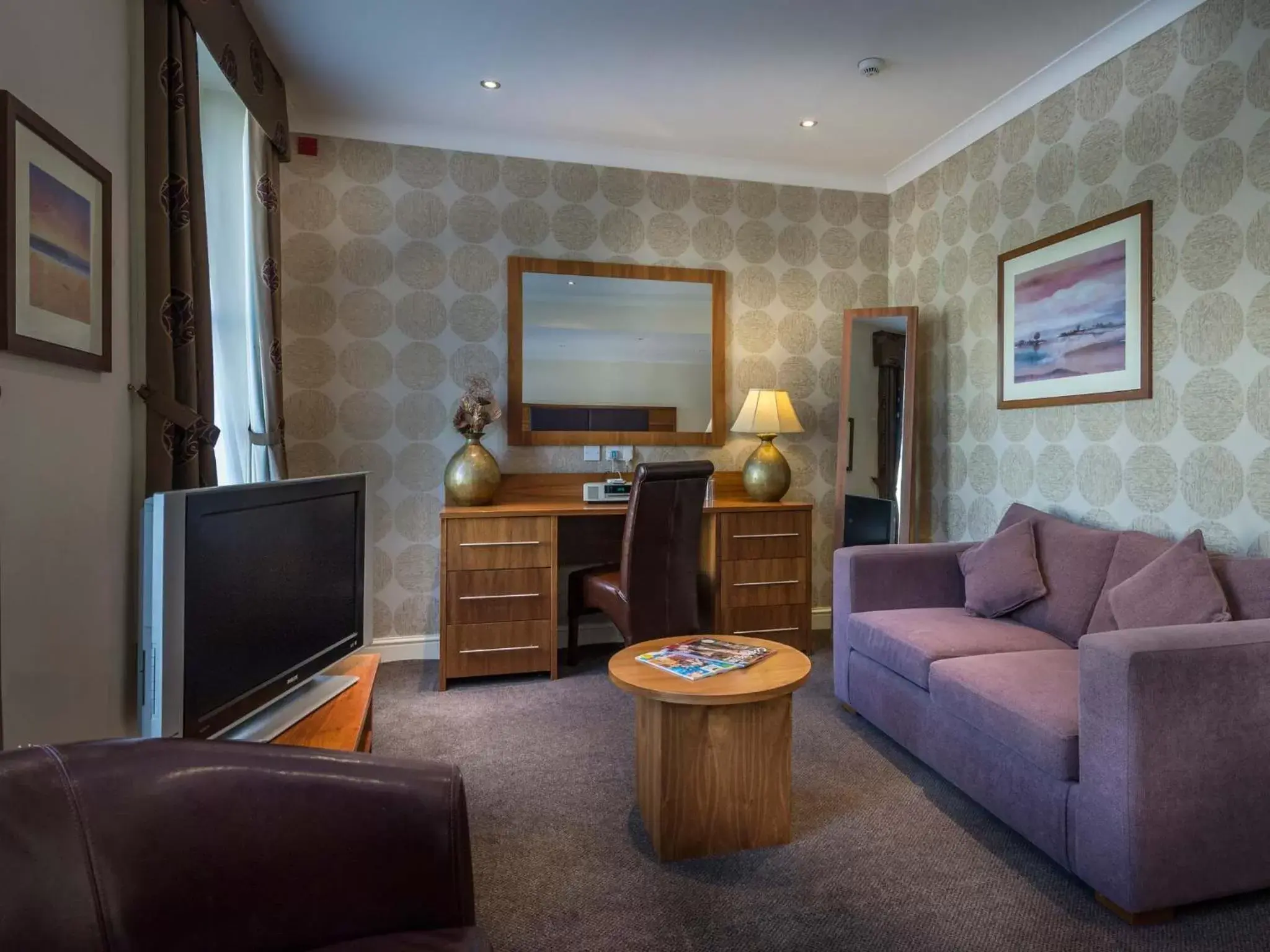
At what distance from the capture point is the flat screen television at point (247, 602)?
1.28 meters

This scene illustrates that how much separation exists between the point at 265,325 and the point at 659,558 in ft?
6.28

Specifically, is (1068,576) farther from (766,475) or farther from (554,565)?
(554,565)

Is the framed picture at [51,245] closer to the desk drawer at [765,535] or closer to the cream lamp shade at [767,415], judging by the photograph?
the desk drawer at [765,535]

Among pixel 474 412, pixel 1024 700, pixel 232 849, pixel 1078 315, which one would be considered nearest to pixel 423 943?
pixel 232 849

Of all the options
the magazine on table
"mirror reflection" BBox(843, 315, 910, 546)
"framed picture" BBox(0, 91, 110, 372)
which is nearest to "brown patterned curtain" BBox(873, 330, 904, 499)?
"mirror reflection" BBox(843, 315, 910, 546)

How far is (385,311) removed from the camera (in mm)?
3541

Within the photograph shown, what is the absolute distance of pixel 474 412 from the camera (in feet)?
11.1

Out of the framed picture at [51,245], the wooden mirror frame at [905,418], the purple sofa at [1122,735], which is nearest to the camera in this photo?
the framed picture at [51,245]

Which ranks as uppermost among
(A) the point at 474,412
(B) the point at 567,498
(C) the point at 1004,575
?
(A) the point at 474,412

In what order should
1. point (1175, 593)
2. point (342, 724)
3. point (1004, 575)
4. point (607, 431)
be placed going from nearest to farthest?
point (342, 724)
point (1175, 593)
point (1004, 575)
point (607, 431)

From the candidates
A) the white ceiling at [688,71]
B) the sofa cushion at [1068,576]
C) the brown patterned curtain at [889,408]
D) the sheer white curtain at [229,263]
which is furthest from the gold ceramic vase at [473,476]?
the sofa cushion at [1068,576]

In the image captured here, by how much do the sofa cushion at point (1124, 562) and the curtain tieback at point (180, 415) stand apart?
270cm

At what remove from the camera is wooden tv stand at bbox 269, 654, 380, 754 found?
1.58 meters

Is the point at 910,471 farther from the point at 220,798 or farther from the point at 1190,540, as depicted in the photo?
the point at 220,798
